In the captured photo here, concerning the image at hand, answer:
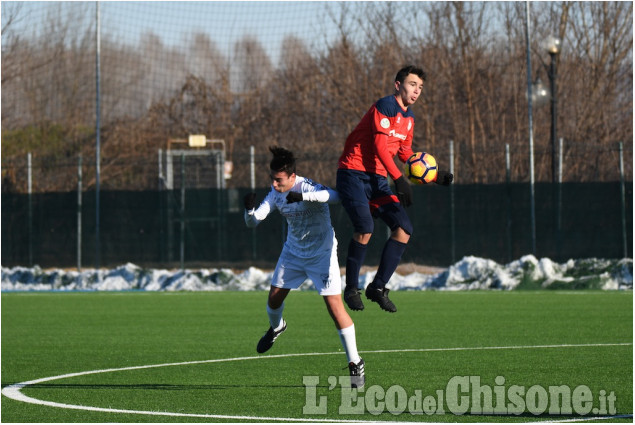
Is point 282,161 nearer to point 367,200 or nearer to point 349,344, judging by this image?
point 367,200

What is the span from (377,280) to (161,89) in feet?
82.9

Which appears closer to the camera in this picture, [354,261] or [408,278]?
[354,261]

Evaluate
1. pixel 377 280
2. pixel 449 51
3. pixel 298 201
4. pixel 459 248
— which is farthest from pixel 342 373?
pixel 449 51

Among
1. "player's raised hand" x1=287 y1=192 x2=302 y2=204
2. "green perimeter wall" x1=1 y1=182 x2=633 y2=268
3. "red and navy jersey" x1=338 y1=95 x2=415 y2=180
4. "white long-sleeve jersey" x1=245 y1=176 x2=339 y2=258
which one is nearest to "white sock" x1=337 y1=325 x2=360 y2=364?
"white long-sleeve jersey" x1=245 y1=176 x2=339 y2=258

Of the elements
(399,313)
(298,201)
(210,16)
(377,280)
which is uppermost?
(210,16)

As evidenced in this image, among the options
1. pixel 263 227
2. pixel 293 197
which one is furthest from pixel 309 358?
pixel 263 227

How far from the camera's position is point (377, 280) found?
1205cm

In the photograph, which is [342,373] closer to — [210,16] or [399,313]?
[399,313]

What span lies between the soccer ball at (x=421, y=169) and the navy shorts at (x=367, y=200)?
411 mm

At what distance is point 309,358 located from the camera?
1444 cm

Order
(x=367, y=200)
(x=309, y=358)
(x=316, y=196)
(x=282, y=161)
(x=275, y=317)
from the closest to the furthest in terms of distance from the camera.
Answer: (x=316, y=196), (x=282, y=161), (x=367, y=200), (x=275, y=317), (x=309, y=358)

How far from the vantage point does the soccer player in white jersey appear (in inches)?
452

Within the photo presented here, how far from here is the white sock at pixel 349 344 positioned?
1148cm

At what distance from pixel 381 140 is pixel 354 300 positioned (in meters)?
1.54
